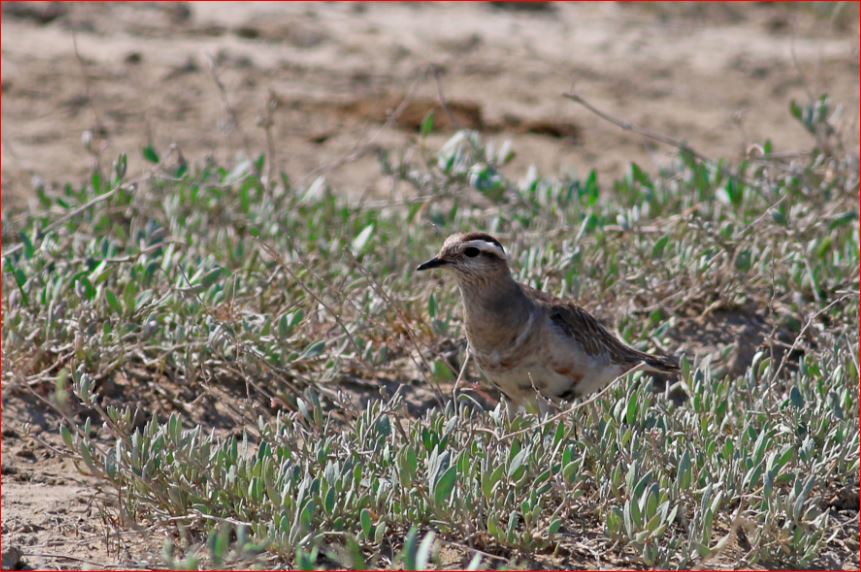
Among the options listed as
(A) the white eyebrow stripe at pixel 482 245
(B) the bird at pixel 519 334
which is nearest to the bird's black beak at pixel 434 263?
(B) the bird at pixel 519 334

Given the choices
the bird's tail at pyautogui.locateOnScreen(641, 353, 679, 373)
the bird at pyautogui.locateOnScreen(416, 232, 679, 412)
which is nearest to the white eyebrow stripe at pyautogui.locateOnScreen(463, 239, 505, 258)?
the bird at pyautogui.locateOnScreen(416, 232, 679, 412)

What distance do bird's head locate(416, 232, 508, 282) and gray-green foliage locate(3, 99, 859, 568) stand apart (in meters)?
0.42

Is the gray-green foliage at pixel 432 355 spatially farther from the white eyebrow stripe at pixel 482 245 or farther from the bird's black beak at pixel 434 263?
the white eyebrow stripe at pixel 482 245

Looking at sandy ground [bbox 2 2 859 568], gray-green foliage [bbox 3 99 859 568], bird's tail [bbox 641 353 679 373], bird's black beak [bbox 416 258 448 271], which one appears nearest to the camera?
gray-green foliage [bbox 3 99 859 568]

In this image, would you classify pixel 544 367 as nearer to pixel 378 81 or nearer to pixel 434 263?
pixel 434 263

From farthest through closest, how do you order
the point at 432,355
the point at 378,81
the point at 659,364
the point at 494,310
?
1. the point at 378,81
2. the point at 432,355
3. the point at 659,364
4. the point at 494,310

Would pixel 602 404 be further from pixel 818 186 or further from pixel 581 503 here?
pixel 818 186

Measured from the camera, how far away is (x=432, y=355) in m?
6.35

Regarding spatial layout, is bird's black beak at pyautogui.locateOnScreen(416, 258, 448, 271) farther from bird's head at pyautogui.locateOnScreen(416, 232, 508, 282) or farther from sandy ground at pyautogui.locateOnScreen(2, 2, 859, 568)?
sandy ground at pyautogui.locateOnScreen(2, 2, 859, 568)

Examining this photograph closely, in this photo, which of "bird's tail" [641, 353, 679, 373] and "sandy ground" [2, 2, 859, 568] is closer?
"bird's tail" [641, 353, 679, 373]

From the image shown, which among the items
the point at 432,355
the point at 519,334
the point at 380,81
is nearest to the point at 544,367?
the point at 519,334

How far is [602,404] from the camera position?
17.4 ft

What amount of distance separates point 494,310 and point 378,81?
514 cm

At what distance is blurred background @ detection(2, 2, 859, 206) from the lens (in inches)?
365
